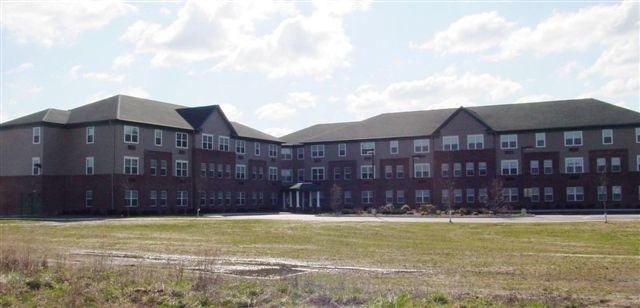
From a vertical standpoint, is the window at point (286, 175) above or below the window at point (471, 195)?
above

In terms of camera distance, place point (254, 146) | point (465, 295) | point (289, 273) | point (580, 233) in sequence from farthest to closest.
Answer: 1. point (254, 146)
2. point (580, 233)
3. point (289, 273)
4. point (465, 295)

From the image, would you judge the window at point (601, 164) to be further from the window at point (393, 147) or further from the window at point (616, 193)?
the window at point (393, 147)

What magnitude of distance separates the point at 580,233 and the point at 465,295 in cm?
2282

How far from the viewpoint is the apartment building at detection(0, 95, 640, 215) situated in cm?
6094

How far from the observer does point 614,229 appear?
3422cm

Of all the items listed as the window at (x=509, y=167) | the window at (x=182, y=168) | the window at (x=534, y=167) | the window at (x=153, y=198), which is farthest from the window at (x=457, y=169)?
the window at (x=153, y=198)

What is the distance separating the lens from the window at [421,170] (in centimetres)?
7594

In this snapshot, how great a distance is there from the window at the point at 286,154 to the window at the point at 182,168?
66.3 feet

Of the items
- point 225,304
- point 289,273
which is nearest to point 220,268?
point 289,273

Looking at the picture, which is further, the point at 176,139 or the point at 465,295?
the point at 176,139

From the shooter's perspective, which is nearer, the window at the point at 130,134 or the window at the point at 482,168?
the window at the point at 130,134

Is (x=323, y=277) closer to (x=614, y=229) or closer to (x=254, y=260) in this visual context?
(x=254, y=260)

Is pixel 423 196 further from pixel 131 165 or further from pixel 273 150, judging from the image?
pixel 131 165

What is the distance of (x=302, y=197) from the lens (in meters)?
82.5
